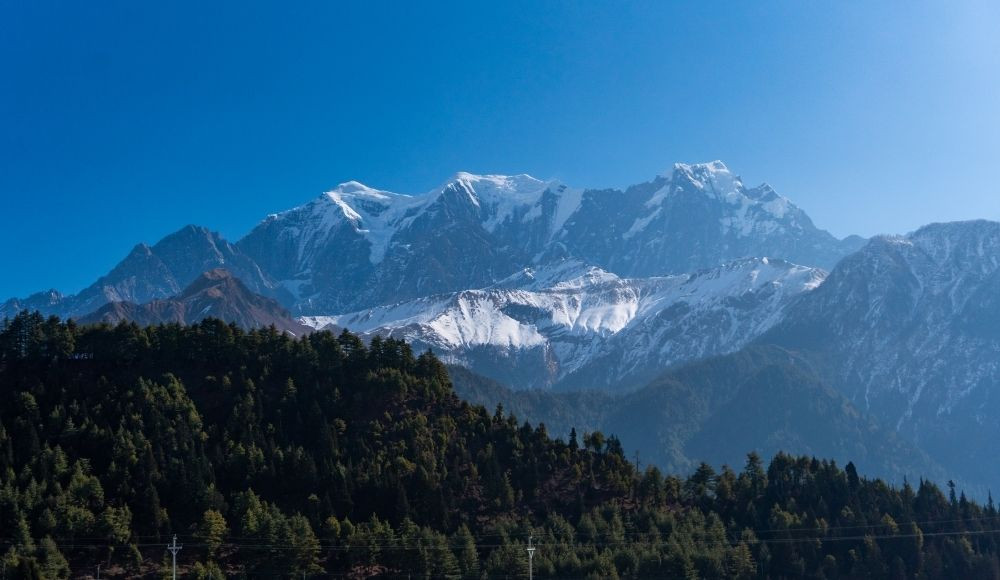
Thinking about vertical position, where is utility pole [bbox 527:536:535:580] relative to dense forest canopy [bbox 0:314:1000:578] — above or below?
below

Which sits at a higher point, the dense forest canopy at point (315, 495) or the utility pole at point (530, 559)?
the dense forest canopy at point (315, 495)

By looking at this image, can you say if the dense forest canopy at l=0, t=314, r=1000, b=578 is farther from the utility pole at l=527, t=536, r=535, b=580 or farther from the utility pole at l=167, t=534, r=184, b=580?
the utility pole at l=167, t=534, r=184, b=580

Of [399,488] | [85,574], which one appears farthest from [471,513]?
[85,574]

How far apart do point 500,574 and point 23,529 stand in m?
63.2

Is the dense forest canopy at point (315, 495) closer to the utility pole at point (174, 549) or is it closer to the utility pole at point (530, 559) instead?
the utility pole at point (530, 559)

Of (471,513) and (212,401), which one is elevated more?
(212,401)

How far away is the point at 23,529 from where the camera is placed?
474 feet

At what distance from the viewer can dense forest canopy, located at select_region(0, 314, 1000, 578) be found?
15388 centimetres

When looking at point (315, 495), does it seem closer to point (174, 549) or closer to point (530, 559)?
point (174, 549)

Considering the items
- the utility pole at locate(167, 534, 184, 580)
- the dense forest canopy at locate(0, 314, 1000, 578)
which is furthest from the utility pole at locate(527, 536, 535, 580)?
the utility pole at locate(167, 534, 184, 580)

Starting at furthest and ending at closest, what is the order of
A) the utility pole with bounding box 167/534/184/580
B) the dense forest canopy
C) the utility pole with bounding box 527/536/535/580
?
the dense forest canopy, the utility pole with bounding box 527/536/535/580, the utility pole with bounding box 167/534/184/580

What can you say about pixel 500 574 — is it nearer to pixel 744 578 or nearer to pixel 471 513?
pixel 471 513

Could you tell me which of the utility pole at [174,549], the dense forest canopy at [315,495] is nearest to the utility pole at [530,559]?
the dense forest canopy at [315,495]

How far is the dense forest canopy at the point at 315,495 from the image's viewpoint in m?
154
